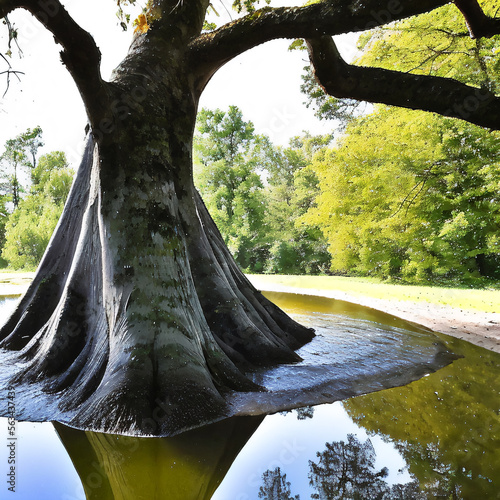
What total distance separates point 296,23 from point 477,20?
211 centimetres

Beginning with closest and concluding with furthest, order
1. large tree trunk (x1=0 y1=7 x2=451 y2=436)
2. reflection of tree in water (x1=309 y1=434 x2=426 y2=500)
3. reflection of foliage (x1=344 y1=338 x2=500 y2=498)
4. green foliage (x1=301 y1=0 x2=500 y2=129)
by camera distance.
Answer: reflection of tree in water (x1=309 y1=434 x2=426 y2=500) < reflection of foliage (x1=344 y1=338 x2=500 y2=498) < large tree trunk (x1=0 y1=7 x2=451 y2=436) < green foliage (x1=301 y1=0 x2=500 y2=129)

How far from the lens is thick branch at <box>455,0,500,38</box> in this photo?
423cm

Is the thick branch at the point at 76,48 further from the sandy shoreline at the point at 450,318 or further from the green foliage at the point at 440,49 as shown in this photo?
the green foliage at the point at 440,49

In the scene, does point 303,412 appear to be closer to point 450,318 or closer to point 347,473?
point 347,473

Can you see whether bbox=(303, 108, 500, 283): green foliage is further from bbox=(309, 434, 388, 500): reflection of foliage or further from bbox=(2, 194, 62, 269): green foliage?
bbox=(2, 194, 62, 269): green foliage

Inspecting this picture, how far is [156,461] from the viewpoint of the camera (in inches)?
96.3

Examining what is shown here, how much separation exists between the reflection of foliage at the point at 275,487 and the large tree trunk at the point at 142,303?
0.83 metres

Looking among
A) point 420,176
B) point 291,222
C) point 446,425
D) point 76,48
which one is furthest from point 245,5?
point 291,222

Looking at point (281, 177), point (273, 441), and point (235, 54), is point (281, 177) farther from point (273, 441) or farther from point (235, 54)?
point (273, 441)

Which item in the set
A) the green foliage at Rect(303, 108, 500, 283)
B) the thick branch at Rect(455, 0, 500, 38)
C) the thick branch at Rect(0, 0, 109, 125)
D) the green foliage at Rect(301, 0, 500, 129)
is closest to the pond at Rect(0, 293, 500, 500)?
the thick branch at Rect(0, 0, 109, 125)

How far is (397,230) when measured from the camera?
654 inches

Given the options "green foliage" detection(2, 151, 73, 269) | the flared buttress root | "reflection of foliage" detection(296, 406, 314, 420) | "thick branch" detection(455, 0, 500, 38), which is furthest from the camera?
"green foliage" detection(2, 151, 73, 269)

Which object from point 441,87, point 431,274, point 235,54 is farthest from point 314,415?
point 431,274

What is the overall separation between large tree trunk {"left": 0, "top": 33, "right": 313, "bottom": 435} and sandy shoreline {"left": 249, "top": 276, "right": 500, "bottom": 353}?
10.6 ft
